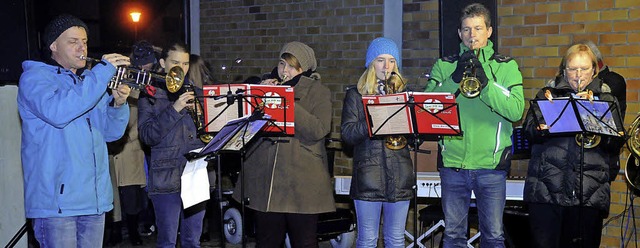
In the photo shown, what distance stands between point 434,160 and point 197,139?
8.77ft

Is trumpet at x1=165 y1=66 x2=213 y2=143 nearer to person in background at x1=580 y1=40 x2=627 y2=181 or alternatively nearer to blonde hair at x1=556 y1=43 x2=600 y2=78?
blonde hair at x1=556 y1=43 x2=600 y2=78

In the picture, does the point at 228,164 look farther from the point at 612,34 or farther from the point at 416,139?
the point at 612,34

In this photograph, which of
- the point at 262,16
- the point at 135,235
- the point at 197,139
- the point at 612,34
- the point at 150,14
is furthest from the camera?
the point at 150,14

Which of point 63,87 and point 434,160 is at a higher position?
point 63,87

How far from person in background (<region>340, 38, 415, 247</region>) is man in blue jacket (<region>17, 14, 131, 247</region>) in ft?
6.42

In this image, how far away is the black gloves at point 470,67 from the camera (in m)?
6.12

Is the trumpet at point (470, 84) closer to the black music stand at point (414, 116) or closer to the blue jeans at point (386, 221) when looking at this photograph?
the black music stand at point (414, 116)

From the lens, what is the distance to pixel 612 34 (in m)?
7.45

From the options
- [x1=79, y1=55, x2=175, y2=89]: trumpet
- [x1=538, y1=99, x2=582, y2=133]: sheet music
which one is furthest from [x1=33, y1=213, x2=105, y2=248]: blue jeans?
[x1=538, y1=99, x2=582, y2=133]: sheet music

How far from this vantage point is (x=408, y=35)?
351 inches

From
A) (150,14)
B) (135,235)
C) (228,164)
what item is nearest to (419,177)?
(228,164)

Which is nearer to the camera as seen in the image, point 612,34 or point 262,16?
point 612,34

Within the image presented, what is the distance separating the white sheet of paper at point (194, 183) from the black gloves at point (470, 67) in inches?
78.3

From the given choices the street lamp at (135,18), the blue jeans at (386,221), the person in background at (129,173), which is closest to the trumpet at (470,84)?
the blue jeans at (386,221)
